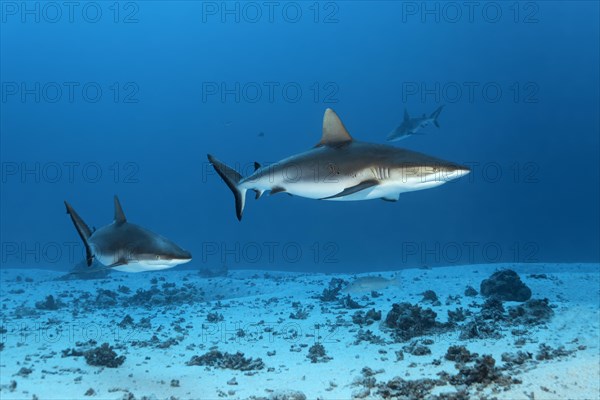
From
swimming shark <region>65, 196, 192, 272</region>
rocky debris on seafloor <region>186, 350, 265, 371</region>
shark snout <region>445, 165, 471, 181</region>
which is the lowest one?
rocky debris on seafloor <region>186, 350, 265, 371</region>

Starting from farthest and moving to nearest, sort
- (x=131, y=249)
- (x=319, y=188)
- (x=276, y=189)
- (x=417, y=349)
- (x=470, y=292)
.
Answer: (x=470, y=292) < (x=417, y=349) < (x=131, y=249) < (x=276, y=189) < (x=319, y=188)

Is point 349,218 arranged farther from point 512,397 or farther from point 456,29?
point 512,397

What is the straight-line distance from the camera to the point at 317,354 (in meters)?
8.01

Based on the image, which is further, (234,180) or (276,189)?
(234,180)

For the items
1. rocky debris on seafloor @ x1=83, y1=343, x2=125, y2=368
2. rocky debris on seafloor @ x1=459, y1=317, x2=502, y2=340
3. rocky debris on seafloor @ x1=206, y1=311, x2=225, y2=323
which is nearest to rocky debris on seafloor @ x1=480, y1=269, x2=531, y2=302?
rocky debris on seafloor @ x1=459, y1=317, x2=502, y2=340

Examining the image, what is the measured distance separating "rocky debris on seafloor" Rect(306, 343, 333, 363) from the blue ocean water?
196ft

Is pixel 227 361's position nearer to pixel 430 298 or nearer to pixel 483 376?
pixel 483 376

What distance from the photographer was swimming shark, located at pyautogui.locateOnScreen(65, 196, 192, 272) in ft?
20.1

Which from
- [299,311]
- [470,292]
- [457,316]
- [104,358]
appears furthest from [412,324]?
[104,358]

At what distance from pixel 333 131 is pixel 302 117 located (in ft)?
482

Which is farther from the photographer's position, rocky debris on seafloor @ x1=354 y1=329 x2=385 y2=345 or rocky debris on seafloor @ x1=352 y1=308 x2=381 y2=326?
rocky debris on seafloor @ x1=352 y1=308 x2=381 y2=326

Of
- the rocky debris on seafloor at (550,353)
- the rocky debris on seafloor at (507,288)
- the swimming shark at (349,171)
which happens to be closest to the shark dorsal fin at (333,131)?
the swimming shark at (349,171)

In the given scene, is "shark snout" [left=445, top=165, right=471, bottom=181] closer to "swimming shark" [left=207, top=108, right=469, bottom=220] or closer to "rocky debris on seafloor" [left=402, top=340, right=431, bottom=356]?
"swimming shark" [left=207, top=108, right=469, bottom=220]

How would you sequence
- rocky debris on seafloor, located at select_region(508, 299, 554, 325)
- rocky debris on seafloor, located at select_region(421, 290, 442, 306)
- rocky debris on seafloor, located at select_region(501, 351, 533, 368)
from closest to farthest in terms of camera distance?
rocky debris on seafloor, located at select_region(501, 351, 533, 368) < rocky debris on seafloor, located at select_region(508, 299, 554, 325) < rocky debris on seafloor, located at select_region(421, 290, 442, 306)
